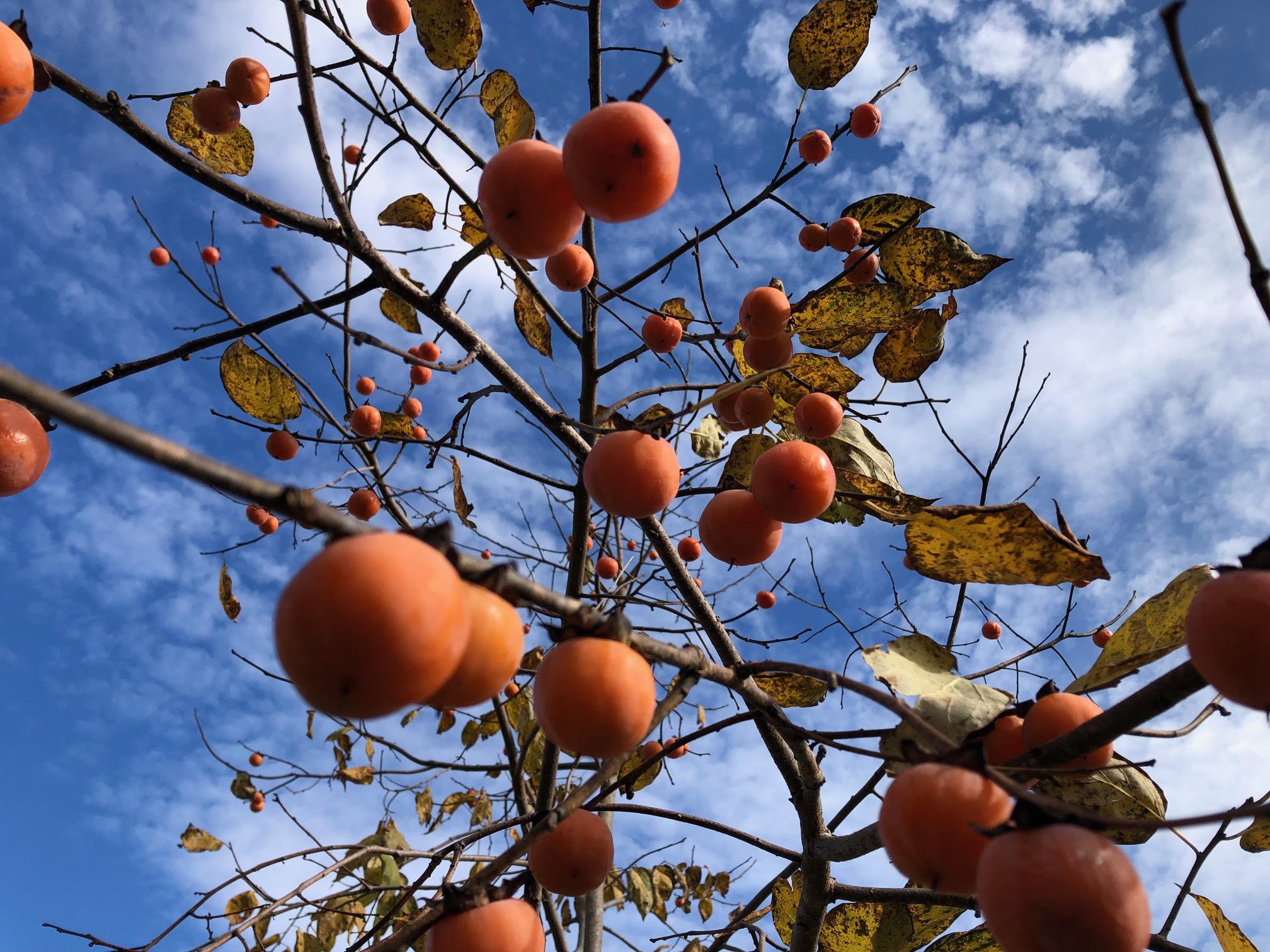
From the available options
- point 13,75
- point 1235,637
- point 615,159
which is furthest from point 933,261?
point 13,75

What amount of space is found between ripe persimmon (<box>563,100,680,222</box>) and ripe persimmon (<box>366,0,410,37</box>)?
171cm

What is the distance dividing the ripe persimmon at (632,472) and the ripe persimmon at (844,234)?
4.62ft

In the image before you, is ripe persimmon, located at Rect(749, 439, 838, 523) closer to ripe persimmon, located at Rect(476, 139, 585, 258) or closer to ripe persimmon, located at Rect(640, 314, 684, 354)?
ripe persimmon, located at Rect(476, 139, 585, 258)

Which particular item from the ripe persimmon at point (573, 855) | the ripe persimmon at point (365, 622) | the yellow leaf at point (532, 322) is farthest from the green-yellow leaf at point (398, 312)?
the ripe persimmon at point (365, 622)

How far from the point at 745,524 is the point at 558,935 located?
96.3 inches

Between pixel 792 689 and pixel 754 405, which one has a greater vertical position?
pixel 754 405

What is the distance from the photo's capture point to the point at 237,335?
184 cm

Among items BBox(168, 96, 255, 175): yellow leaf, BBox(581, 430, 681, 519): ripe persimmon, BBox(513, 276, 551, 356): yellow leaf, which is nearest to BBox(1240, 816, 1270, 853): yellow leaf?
BBox(581, 430, 681, 519): ripe persimmon

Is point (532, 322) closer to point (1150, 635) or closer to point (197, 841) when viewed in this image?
point (1150, 635)

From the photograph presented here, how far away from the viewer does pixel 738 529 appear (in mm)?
1938

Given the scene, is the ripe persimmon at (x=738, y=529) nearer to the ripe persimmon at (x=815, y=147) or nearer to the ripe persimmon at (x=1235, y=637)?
the ripe persimmon at (x=1235, y=637)

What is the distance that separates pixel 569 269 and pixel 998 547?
1281mm

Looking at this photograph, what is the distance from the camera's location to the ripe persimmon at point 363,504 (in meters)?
3.29

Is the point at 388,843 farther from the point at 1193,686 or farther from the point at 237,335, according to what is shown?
the point at 1193,686
